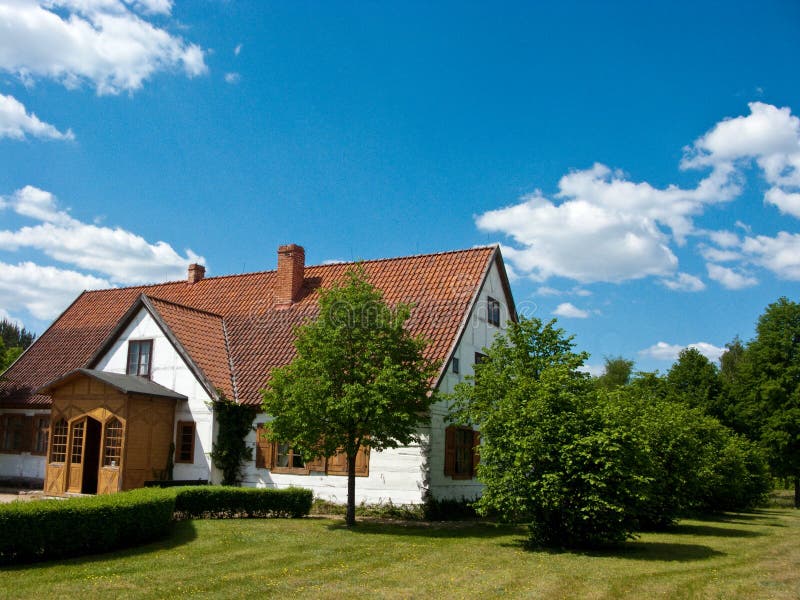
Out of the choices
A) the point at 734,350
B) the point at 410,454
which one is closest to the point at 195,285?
the point at 410,454

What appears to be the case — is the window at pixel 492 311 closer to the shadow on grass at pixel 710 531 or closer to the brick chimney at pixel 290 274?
the brick chimney at pixel 290 274

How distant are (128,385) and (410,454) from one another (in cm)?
909

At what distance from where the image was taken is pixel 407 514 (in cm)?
2073

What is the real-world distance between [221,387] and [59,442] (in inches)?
216

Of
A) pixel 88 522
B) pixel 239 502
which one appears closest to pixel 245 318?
pixel 239 502

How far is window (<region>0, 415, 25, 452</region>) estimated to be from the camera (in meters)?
28.2

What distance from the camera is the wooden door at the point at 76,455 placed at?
2252 cm

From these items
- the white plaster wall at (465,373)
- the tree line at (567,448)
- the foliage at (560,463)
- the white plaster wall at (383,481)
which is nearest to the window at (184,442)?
the white plaster wall at (383,481)

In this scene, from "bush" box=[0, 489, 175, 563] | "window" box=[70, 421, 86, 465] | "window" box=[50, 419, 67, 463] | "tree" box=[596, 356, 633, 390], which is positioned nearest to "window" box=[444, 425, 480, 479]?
"bush" box=[0, 489, 175, 563]

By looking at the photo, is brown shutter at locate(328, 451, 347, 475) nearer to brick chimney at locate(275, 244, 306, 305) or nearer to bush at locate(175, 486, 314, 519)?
bush at locate(175, 486, 314, 519)

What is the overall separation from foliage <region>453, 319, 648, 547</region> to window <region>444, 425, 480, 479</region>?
5.58m

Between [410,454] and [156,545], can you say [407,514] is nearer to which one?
[410,454]

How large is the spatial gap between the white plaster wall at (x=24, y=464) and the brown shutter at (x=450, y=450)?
15.8m

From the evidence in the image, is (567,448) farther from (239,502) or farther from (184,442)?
(184,442)
